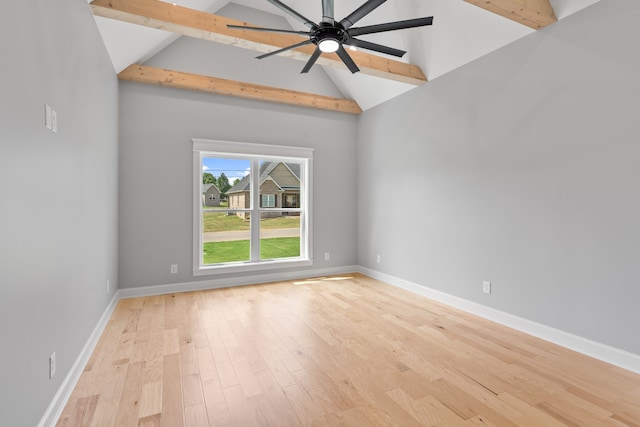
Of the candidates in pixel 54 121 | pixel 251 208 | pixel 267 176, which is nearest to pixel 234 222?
pixel 251 208

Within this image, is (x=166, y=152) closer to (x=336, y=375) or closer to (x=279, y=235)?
(x=279, y=235)

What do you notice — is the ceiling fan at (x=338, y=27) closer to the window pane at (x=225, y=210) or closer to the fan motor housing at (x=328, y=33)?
the fan motor housing at (x=328, y=33)

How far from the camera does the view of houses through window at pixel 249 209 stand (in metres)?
4.68

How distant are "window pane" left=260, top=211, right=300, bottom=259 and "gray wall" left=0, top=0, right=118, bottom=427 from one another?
2.48m

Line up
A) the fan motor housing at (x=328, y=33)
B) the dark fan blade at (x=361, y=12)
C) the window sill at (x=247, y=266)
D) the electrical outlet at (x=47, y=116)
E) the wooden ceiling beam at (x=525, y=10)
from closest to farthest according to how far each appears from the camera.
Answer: the electrical outlet at (x=47, y=116) → the dark fan blade at (x=361, y=12) → the fan motor housing at (x=328, y=33) → the wooden ceiling beam at (x=525, y=10) → the window sill at (x=247, y=266)

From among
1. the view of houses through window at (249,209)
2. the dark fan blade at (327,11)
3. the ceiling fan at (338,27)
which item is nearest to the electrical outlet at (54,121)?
the ceiling fan at (338,27)

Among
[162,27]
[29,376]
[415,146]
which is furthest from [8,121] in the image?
[415,146]

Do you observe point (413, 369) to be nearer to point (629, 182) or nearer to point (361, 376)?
point (361, 376)

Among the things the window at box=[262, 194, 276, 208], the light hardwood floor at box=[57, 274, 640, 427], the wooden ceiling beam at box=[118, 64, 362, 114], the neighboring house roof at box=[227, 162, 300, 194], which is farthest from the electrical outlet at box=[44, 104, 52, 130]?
the window at box=[262, 194, 276, 208]

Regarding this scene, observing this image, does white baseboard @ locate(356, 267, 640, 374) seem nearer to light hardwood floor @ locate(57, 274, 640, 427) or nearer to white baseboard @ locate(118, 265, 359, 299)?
light hardwood floor @ locate(57, 274, 640, 427)

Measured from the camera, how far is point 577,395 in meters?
2.01

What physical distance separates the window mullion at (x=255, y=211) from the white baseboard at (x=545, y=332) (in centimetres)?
239

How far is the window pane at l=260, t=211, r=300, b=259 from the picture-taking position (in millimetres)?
5035

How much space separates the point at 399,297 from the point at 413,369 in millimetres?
1804
